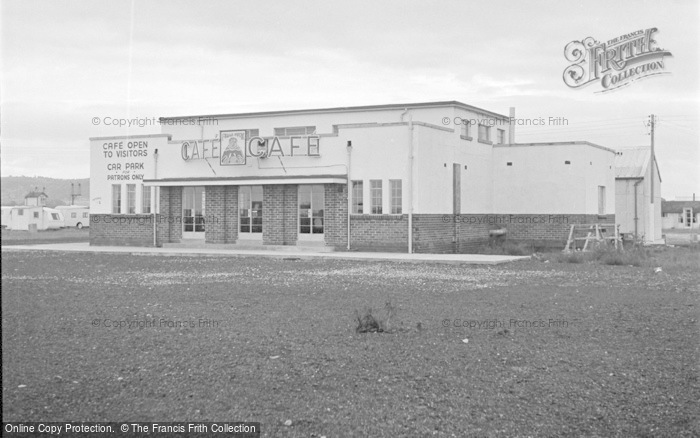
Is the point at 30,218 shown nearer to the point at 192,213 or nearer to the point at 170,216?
the point at 170,216

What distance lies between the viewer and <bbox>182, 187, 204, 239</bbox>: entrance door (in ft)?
97.0

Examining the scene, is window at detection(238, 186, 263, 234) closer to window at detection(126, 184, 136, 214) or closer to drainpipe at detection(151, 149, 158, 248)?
drainpipe at detection(151, 149, 158, 248)

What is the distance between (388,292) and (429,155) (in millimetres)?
13040

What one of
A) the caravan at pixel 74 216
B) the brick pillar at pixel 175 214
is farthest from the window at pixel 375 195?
the caravan at pixel 74 216

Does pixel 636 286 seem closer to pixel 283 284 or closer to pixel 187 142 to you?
pixel 283 284

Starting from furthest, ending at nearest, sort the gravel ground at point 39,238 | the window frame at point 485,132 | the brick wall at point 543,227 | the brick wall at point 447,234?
the gravel ground at point 39,238
the window frame at point 485,132
the brick wall at point 543,227
the brick wall at point 447,234

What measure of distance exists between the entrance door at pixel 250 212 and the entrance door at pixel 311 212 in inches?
70.4

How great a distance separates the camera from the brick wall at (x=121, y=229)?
30447mm

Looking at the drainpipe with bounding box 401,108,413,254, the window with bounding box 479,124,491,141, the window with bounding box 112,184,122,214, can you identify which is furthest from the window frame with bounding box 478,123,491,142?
the window with bounding box 112,184,122,214

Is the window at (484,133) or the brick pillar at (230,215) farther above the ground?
the window at (484,133)

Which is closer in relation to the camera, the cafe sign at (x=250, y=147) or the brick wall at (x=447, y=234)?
the brick wall at (x=447, y=234)

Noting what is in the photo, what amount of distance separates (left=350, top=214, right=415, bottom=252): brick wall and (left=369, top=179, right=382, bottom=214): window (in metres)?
0.31

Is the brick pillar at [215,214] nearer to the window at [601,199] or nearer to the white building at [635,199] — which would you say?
the window at [601,199]

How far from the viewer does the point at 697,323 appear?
10414 millimetres
